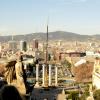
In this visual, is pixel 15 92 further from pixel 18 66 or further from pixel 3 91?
pixel 18 66

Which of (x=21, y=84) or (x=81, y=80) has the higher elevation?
(x=21, y=84)

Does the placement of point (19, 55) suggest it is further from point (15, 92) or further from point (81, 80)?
point (81, 80)

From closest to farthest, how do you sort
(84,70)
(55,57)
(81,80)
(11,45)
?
(81,80)
(84,70)
(55,57)
(11,45)

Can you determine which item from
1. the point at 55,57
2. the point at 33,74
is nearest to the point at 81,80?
the point at 33,74

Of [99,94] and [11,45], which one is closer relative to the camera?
[99,94]

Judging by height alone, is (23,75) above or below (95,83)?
above

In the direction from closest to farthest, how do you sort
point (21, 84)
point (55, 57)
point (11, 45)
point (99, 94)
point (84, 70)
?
point (21, 84)
point (99, 94)
point (84, 70)
point (55, 57)
point (11, 45)

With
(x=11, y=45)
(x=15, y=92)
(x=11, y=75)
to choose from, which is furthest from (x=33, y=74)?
(x=11, y=45)

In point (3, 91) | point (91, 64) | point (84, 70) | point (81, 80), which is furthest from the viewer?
point (91, 64)

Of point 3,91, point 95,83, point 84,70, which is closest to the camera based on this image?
point 3,91
